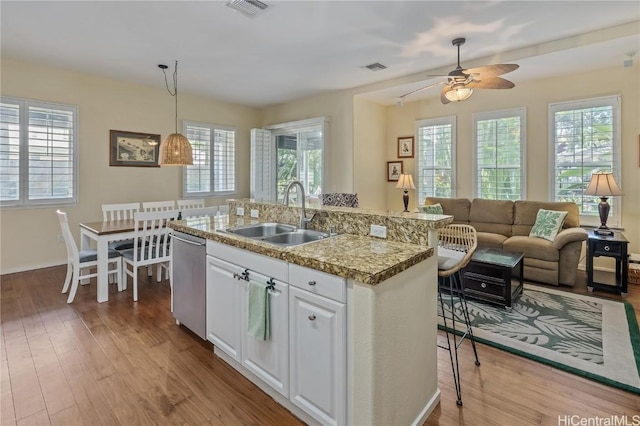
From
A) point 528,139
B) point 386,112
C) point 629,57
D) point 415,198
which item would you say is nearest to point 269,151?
point 386,112

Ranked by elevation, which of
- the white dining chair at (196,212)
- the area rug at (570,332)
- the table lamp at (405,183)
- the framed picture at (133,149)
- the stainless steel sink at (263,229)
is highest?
the framed picture at (133,149)

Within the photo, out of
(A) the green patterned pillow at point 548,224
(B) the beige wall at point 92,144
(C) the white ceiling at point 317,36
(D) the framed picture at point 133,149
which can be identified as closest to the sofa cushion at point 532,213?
(A) the green patterned pillow at point 548,224

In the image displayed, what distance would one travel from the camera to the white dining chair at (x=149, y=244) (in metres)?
3.57

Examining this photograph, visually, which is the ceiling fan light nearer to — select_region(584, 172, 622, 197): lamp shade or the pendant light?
select_region(584, 172, 622, 197): lamp shade

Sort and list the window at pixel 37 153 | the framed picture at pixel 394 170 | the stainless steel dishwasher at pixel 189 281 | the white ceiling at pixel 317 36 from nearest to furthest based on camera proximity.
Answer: the stainless steel dishwasher at pixel 189 281 → the white ceiling at pixel 317 36 → the window at pixel 37 153 → the framed picture at pixel 394 170

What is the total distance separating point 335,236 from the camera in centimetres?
221

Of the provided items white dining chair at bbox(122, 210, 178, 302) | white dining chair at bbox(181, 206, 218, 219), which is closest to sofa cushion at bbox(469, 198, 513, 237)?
white dining chair at bbox(181, 206, 218, 219)

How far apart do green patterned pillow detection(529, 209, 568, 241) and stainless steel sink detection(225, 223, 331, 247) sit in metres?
3.50

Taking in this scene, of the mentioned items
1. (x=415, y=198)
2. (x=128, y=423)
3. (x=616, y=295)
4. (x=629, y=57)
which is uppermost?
(x=629, y=57)

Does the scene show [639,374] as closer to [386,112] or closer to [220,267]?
[220,267]

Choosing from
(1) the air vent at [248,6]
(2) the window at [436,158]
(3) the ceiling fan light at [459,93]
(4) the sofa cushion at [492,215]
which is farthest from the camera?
(2) the window at [436,158]

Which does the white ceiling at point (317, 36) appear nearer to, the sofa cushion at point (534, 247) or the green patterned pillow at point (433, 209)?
the green patterned pillow at point (433, 209)

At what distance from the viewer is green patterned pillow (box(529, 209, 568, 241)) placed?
4.27 meters

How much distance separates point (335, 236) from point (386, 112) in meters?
5.07
